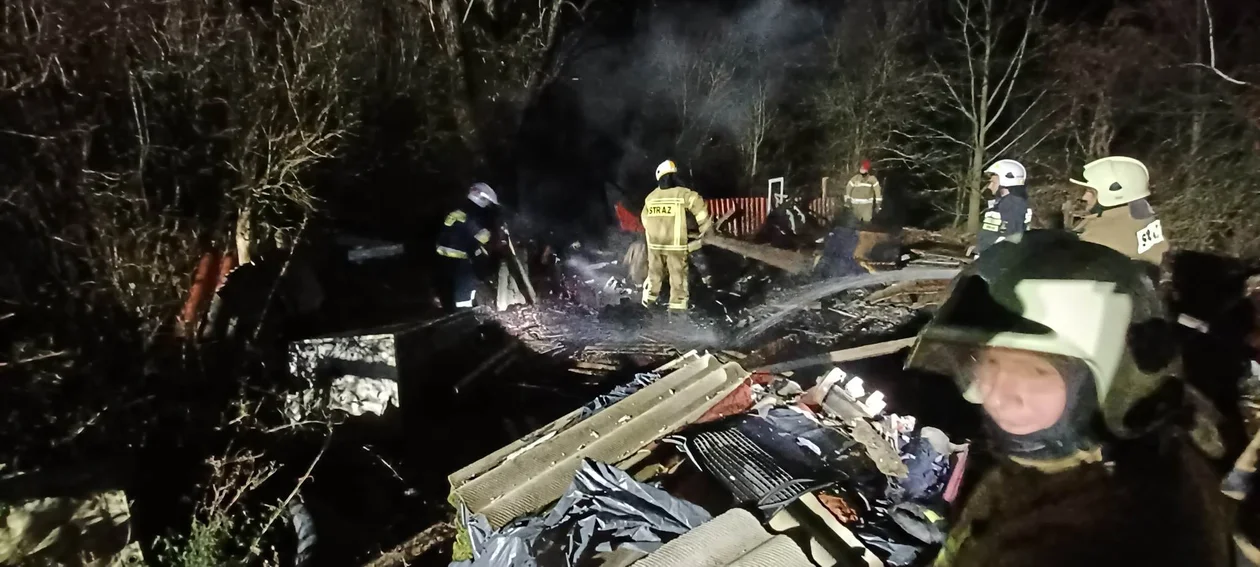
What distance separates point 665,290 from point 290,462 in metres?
4.04

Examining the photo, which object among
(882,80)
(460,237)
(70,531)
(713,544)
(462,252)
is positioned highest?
(882,80)

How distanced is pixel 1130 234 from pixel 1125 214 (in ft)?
0.41

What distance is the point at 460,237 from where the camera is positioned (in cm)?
664

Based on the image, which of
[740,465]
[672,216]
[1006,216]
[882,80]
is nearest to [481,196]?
[672,216]

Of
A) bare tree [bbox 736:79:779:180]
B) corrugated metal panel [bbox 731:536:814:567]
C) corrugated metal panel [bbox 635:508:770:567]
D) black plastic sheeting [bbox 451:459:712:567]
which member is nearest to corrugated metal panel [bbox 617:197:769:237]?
bare tree [bbox 736:79:779:180]

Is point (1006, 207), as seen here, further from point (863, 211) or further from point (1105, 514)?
point (1105, 514)

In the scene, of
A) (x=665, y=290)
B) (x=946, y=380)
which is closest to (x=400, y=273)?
(x=665, y=290)

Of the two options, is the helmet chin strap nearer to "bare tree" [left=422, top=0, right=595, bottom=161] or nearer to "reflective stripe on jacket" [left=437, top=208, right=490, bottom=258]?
"reflective stripe on jacket" [left=437, top=208, right=490, bottom=258]

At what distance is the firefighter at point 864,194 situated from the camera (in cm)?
971

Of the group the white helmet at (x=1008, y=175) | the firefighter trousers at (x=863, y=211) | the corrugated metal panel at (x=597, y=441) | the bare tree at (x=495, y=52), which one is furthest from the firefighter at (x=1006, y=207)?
the bare tree at (x=495, y=52)

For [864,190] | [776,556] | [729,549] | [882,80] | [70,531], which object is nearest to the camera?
[776,556]

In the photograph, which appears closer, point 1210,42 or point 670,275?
point 670,275

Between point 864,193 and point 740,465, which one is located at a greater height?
point 864,193

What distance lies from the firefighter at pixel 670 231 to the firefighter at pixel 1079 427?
4.89m
